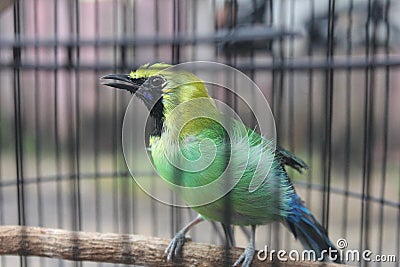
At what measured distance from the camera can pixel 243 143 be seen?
0.62 meters


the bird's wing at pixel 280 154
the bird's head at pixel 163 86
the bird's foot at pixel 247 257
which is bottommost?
the bird's foot at pixel 247 257

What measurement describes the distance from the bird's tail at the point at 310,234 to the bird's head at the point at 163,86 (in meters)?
0.22

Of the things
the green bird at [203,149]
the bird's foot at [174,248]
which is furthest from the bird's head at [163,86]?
the bird's foot at [174,248]

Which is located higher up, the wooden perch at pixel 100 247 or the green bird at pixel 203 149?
the green bird at pixel 203 149

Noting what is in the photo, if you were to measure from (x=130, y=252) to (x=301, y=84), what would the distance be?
177 cm

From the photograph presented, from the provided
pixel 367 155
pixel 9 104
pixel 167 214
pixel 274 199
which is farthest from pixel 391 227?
pixel 9 104

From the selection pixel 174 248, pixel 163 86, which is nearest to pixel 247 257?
pixel 174 248

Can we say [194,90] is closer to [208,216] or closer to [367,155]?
[208,216]

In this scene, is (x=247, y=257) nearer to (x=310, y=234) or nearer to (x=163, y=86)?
(x=310, y=234)

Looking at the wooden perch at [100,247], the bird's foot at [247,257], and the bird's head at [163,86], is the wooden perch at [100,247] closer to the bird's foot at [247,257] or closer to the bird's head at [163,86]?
the bird's foot at [247,257]

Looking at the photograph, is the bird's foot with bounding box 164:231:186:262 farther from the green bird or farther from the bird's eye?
the bird's eye

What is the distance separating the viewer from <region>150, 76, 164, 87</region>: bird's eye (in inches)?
23.8

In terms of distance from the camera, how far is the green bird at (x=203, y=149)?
2.00ft

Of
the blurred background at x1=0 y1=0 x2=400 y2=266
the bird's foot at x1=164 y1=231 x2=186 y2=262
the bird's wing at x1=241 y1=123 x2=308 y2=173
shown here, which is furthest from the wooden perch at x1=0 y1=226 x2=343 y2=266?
the blurred background at x1=0 y1=0 x2=400 y2=266
